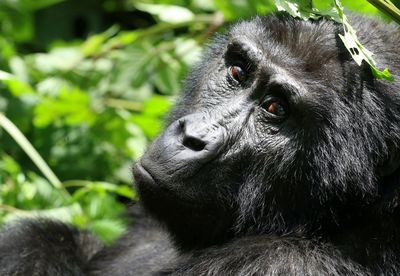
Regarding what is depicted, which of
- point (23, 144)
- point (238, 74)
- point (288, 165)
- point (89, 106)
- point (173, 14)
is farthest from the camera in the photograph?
point (173, 14)

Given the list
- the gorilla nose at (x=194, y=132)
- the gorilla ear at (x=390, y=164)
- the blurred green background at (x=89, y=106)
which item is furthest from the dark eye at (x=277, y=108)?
the blurred green background at (x=89, y=106)

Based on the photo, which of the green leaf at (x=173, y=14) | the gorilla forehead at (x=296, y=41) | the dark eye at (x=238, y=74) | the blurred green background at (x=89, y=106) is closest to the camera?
the gorilla forehead at (x=296, y=41)

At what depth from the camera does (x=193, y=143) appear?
3246 mm

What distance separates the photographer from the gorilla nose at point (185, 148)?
10.6ft

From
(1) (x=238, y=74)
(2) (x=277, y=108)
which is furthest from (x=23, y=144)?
(2) (x=277, y=108)

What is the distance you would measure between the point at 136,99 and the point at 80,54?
1.85 ft

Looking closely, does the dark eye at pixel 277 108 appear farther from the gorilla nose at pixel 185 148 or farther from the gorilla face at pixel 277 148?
the gorilla nose at pixel 185 148

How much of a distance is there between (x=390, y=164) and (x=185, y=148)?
87 cm

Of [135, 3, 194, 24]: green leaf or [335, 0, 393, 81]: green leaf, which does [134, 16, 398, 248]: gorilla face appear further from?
[135, 3, 194, 24]: green leaf

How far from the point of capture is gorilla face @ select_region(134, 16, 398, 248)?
3.28 meters

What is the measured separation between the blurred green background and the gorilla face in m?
1.15

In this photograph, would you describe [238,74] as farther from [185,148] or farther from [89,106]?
Result: [89,106]

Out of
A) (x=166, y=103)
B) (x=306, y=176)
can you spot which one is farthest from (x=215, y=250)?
(x=166, y=103)

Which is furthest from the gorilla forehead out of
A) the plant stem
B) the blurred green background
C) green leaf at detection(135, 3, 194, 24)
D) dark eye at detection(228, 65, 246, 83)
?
green leaf at detection(135, 3, 194, 24)
